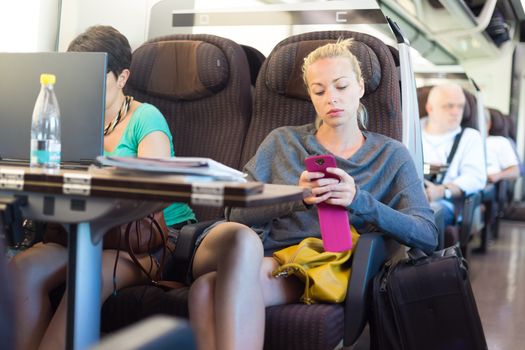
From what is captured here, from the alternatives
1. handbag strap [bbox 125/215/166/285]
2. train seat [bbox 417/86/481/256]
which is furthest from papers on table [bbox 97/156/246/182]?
train seat [bbox 417/86/481/256]

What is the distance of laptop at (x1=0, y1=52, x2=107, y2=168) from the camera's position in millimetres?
1613

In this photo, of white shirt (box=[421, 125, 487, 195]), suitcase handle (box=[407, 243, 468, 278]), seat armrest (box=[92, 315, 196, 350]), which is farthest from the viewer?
white shirt (box=[421, 125, 487, 195])

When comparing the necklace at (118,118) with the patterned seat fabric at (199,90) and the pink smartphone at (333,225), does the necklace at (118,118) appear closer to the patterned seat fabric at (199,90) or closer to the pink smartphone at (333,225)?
the patterned seat fabric at (199,90)

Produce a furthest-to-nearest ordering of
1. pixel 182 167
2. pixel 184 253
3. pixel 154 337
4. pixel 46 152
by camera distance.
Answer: pixel 184 253, pixel 46 152, pixel 182 167, pixel 154 337

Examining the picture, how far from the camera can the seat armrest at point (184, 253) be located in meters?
1.99

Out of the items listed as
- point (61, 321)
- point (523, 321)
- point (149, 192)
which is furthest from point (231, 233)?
point (523, 321)

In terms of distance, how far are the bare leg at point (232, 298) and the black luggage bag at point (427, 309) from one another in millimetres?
359

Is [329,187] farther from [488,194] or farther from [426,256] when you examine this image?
[488,194]

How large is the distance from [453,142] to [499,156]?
2.26 meters

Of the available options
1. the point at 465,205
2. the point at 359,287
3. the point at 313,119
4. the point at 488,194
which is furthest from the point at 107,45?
the point at 488,194

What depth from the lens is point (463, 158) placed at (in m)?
4.39

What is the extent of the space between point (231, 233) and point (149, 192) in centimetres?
57

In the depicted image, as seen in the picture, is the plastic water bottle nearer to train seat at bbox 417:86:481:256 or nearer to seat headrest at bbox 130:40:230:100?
seat headrest at bbox 130:40:230:100

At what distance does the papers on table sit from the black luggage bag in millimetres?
723
